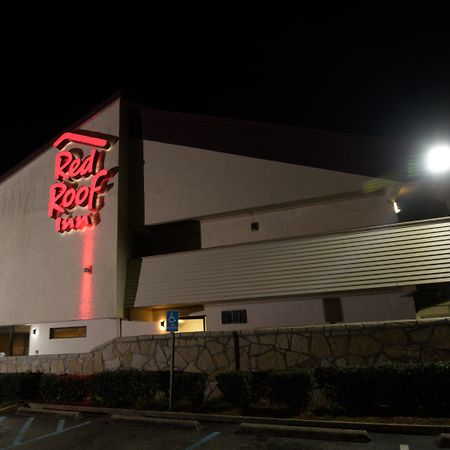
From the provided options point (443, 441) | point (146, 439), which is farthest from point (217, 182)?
point (443, 441)

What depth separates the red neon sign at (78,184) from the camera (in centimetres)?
1816

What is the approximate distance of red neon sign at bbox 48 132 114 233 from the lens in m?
18.2

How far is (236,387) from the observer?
35.1 ft

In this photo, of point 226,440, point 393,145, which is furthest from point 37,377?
point 393,145

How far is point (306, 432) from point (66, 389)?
333 inches

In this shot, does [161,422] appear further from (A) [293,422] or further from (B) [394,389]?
(B) [394,389]

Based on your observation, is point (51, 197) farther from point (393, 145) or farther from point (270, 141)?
point (393, 145)

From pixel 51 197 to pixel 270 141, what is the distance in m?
11.4

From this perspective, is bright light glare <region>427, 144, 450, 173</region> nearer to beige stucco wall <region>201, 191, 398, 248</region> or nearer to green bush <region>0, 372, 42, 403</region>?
beige stucco wall <region>201, 191, 398, 248</region>

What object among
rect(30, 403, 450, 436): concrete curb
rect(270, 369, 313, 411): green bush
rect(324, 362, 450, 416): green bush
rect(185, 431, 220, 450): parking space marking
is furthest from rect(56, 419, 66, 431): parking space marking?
rect(324, 362, 450, 416): green bush

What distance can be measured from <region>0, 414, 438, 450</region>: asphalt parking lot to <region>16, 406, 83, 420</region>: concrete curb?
26 cm

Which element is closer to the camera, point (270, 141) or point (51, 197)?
point (270, 141)

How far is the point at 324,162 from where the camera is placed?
49.3 ft

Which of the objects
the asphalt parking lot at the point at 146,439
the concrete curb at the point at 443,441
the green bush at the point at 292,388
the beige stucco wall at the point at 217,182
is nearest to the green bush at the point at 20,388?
the asphalt parking lot at the point at 146,439
